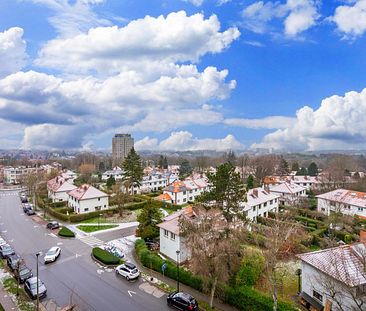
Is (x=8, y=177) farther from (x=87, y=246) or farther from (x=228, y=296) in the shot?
(x=228, y=296)

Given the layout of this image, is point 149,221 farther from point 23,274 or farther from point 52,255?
point 23,274

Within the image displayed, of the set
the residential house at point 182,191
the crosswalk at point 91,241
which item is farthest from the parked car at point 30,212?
the residential house at point 182,191

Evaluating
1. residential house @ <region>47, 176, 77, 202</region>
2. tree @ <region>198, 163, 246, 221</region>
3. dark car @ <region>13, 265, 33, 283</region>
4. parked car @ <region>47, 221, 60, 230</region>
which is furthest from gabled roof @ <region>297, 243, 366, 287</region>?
residential house @ <region>47, 176, 77, 202</region>

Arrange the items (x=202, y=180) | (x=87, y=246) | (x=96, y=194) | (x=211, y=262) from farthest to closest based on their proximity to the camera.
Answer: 1. (x=202, y=180)
2. (x=96, y=194)
3. (x=87, y=246)
4. (x=211, y=262)

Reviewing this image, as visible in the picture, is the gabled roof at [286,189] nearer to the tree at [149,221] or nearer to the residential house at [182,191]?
the residential house at [182,191]

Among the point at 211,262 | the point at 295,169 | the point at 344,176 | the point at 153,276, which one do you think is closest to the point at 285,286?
the point at 211,262

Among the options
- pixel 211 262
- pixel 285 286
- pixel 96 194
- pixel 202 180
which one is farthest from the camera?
pixel 202 180
